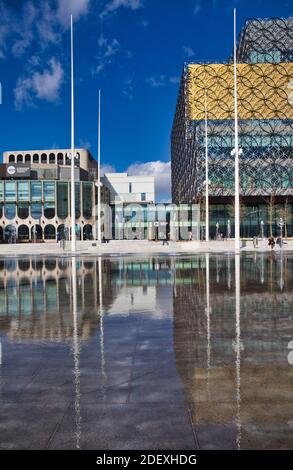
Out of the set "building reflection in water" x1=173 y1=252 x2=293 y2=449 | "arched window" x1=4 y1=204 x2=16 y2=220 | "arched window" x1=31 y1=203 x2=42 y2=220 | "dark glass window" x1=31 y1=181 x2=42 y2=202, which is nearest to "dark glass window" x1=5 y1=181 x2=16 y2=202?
"arched window" x1=4 y1=204 x2=16 y2=220

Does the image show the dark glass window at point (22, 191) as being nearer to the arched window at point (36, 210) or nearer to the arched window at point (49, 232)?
the arched window at point (36, 210)

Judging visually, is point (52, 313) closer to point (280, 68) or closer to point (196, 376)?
point (196, 376)

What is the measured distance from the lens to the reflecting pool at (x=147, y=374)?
3.60 meters

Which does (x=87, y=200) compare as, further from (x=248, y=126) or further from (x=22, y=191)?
(x=248, y=126)

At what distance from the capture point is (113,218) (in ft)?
339

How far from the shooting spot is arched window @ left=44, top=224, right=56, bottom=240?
314 ft

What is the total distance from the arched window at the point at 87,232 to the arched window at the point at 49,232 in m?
7.29

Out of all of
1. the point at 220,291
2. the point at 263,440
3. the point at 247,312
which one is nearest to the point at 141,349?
the point at 263,440

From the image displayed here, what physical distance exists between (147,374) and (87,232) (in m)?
93.7

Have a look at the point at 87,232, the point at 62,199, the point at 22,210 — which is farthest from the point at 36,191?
the point at 87,232

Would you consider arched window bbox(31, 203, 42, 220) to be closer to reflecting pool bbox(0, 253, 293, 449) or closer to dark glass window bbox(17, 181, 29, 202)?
dark glass window bbox(17, 181, 29, 202)

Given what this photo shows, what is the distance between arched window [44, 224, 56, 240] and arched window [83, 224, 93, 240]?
729cm

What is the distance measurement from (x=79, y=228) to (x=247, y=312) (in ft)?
296

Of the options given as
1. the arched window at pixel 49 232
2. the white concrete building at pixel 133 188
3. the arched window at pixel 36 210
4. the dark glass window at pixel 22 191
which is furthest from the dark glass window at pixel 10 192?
the white concrete building at pixel 133 188
